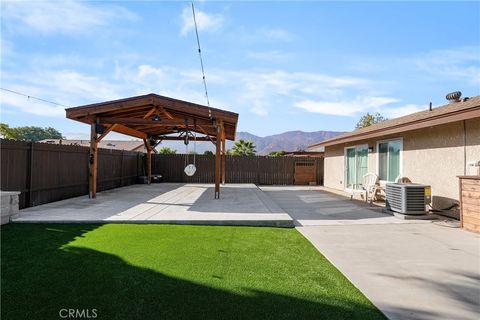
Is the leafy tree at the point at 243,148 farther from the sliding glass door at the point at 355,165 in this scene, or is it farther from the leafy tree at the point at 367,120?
the sliding glass door at the point at 355,165

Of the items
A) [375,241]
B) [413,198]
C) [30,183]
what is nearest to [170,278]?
[375,241]

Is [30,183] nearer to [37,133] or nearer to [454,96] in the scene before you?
[454,96]

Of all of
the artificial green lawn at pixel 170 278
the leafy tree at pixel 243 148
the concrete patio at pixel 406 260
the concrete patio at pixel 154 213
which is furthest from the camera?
the leafy tree at pixel 243 148

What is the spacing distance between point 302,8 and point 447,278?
23.0 feet

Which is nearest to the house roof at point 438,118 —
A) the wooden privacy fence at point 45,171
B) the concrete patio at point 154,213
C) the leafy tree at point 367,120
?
the concrete patio at point 154,213

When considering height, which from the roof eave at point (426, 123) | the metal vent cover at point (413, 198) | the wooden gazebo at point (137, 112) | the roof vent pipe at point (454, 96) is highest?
the roof vent pipe at point (454, 96)

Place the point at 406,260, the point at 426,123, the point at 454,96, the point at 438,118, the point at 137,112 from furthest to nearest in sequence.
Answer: the point at 137,112, the point at 454,96, the point at 426,123, the point at 438,118, the point at 406,260

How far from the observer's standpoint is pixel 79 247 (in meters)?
4.57

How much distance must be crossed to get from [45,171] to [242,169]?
12595 mm

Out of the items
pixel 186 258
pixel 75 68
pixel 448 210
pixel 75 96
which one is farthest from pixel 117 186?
pixel 448 210

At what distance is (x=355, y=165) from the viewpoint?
1338cm

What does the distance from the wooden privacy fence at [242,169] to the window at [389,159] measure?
9.11 meters

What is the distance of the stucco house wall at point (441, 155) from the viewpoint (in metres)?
7.14

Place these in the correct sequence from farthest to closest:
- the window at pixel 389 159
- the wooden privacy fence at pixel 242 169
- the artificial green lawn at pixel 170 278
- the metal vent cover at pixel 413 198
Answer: the wooden privacy fence at pixel 242 169
the window at pixel 389 159
the metal vent cover at pixel 413 198
the artificial green lawn at pixel 170 278
